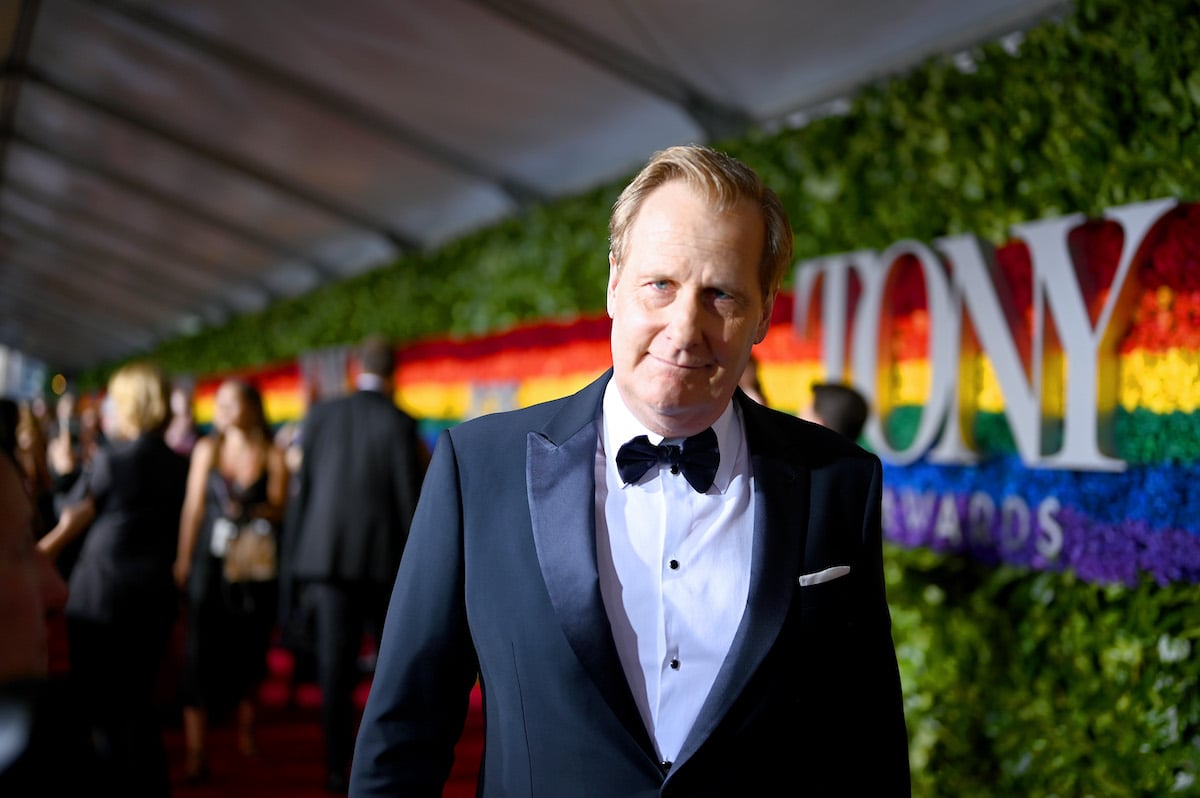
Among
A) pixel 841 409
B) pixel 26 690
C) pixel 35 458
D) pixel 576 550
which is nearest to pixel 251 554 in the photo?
pixel 35 458

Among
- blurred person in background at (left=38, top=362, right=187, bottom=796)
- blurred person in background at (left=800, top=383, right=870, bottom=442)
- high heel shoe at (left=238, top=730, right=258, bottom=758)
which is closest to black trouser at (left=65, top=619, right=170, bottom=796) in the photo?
blurred person in background at (left=38, top=362, right=187, bottom=796)

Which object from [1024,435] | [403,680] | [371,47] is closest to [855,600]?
[403,680]

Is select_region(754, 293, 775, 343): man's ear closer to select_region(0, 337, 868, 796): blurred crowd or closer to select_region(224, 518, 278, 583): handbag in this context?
select_region(0, 337, 868, 796): blurred crowd

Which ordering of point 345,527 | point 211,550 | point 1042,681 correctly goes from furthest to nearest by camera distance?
point 211,550, point 345,527, point 1042,681

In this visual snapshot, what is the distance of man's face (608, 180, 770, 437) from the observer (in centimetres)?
137

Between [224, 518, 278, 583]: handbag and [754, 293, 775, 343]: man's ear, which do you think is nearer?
[754, 293, 775, 343]: man's ear

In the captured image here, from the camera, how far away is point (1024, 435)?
11.4 ft

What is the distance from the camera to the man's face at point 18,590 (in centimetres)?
115

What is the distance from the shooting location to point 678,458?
57.5 inches

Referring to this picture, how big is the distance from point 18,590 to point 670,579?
2.53 feet

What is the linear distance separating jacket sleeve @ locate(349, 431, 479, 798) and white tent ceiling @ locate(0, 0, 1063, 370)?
3.19 meters

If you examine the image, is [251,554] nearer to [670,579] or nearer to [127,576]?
[127,576]

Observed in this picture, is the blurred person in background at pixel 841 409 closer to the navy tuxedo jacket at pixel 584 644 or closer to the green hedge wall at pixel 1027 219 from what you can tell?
the green hedge wall at pixel 1027 219

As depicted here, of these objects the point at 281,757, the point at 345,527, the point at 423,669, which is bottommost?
the point at 281,757
